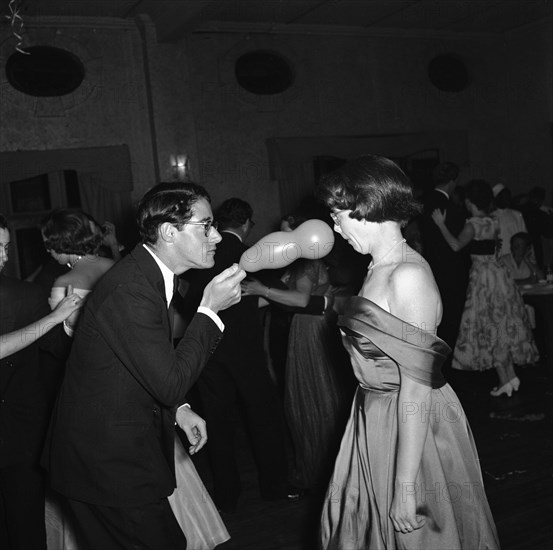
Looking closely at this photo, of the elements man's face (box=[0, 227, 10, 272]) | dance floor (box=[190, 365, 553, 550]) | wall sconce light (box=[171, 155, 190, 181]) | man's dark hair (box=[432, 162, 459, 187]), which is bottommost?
dance floor (box=[190, 365, 553, 550])

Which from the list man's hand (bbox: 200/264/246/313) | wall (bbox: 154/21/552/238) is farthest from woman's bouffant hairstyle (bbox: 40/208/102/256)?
wall (bbox: 154/21/552/238)

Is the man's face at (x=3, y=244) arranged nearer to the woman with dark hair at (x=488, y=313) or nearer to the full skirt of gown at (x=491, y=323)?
the woman with dark hair at (x=488, y=313)

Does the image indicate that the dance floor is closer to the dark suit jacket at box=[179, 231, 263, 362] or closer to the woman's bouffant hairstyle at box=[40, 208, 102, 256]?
the dark suit jacket at box=[179, 231, 263, 362]

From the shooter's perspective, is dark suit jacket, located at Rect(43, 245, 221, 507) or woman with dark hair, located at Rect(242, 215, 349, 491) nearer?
dark suit jacket, located at Rect(43, 245, 221, 507)

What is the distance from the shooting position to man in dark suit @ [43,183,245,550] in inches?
63.4

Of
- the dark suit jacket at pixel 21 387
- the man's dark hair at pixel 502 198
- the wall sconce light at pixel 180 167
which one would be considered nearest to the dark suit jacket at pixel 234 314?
the dark suit jacket at pixel 21 387

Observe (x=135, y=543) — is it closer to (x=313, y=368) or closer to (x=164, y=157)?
(x=313, y=368)

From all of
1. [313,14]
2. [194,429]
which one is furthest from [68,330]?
[313,14]

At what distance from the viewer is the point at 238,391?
3.16 metres

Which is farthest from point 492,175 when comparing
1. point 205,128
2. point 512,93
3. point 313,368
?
point 313,368

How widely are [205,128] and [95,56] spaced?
1.42 m

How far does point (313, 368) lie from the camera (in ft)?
10.5

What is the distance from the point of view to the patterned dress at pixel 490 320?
4.69m

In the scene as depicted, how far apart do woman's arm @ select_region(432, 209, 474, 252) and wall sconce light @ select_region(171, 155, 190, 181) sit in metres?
3.36
